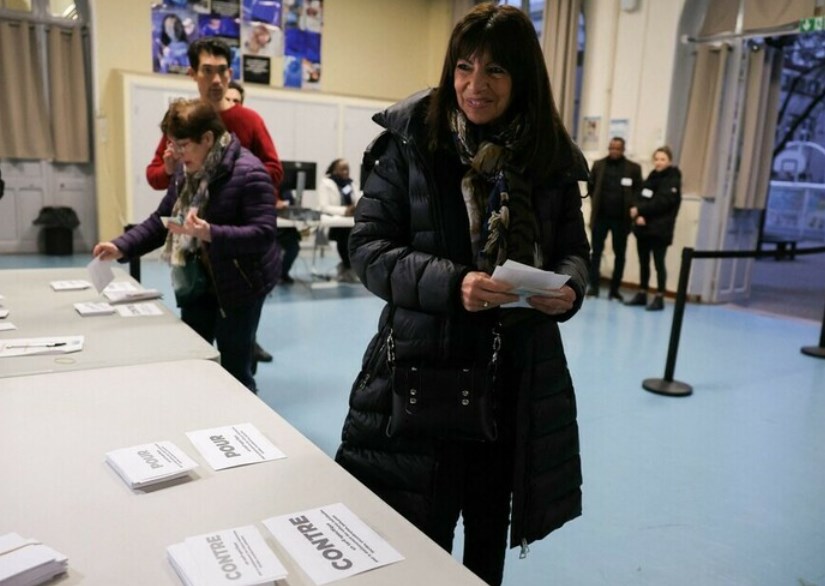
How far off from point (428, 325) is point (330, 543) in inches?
17.9

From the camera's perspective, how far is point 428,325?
1.30 meters

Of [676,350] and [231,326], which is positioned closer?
[231,326]

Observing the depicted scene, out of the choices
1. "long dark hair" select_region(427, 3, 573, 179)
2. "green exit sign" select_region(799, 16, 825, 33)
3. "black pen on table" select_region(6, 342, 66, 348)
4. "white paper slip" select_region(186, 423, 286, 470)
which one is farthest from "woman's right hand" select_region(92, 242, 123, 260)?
"green exit sign" select_region(799, 16, 825, 33)

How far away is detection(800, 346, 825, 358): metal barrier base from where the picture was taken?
Result: 481 cm

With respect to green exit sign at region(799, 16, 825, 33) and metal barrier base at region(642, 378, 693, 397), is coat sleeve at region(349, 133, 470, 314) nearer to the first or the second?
metal barrier base at region(642, 378, 693, 397)

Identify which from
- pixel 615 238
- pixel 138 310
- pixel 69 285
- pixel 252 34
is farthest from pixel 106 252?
pixel 252 34

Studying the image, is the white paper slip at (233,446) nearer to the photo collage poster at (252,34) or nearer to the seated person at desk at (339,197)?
the seated person at desk at (339,197)

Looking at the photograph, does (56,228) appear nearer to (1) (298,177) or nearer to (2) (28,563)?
(1) (298,177)

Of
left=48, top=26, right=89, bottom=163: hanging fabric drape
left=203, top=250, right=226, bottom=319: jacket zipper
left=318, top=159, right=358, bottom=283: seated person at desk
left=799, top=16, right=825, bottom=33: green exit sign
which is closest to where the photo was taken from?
left=203, top=250, right=226, bottom=319: jacket zipper

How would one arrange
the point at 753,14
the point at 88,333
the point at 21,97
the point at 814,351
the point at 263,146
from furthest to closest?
the point at 21,97, the point at 753,14, the point at 814,351, the point at 263,146, the point at 88,333

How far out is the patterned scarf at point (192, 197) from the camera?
2.30m

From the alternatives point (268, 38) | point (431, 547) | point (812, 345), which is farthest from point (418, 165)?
point (268, 38)

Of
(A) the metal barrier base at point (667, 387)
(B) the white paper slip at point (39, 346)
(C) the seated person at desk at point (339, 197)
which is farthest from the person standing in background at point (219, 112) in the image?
(C) the seated person at desk at point (339, 197)

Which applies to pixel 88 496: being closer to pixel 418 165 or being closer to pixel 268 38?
pixel 418 165
